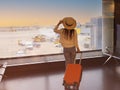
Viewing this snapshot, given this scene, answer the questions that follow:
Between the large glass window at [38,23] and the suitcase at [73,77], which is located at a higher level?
the large glass window at [38,23]

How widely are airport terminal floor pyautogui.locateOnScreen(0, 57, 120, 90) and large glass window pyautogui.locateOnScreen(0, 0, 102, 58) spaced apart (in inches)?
18.3

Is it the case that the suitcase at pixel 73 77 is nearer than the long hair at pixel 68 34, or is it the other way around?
the suitcase at pixel 73 77

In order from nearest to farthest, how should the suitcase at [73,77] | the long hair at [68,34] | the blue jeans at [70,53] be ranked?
the suitcase at [73,77] < the long hair at [68,34] < the blue jeans at [70,53]

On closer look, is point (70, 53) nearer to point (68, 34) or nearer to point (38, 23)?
point (68, 34)

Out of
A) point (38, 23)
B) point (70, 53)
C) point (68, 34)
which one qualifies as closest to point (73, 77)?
point (70, 53)

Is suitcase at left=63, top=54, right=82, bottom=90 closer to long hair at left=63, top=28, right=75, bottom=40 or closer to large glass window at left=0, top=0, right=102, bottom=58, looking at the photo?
long hair at left=63, top=28, right=75, bottom=40

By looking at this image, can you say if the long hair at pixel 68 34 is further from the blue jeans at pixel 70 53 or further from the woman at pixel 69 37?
the blue jeans at pixel 70 53

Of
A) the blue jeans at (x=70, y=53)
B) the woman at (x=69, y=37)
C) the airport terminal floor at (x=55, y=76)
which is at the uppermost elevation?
the woman at (x=69, y=37)

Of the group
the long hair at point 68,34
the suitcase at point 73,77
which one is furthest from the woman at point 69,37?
the suitcase at point 73,77

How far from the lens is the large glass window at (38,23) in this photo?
6.16 metres

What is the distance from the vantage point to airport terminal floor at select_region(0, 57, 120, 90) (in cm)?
479

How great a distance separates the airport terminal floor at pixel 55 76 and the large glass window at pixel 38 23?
47 centimetres

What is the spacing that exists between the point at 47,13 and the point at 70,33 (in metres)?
1.97

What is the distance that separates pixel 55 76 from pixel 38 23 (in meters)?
1.75
